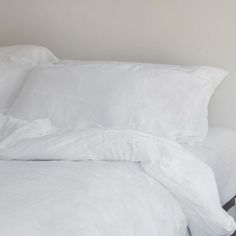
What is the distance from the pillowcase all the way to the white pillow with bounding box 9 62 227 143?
254 millimetres

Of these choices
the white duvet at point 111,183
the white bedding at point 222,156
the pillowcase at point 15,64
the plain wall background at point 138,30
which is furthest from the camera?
the pillowcase at point 15,64

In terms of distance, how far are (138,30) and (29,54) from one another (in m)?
0.56

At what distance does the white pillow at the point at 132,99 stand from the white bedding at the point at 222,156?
0.19 ft

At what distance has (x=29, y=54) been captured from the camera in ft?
8.48

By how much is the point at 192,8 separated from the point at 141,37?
0.96 feet

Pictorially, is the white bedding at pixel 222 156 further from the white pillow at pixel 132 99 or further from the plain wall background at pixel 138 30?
the plain wall background at pixel 138 30

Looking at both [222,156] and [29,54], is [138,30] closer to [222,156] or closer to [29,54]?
[29,54]

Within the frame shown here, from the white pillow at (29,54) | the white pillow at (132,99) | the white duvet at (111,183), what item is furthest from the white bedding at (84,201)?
the white pillow at (29,54)

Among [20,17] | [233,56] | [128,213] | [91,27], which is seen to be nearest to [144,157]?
[128,213]

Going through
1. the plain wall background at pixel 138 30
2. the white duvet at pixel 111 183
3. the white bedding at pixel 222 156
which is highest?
the plain wall background at pixel 138 30

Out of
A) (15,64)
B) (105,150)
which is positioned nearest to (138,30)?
(15,64)

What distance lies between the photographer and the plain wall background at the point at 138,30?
2270mm

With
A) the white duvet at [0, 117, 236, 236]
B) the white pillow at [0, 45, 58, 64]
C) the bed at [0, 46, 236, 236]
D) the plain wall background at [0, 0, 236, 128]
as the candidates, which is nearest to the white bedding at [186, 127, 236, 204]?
the bed at [0, 46, 236, 236]

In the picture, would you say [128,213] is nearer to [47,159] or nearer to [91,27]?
[47,159]
